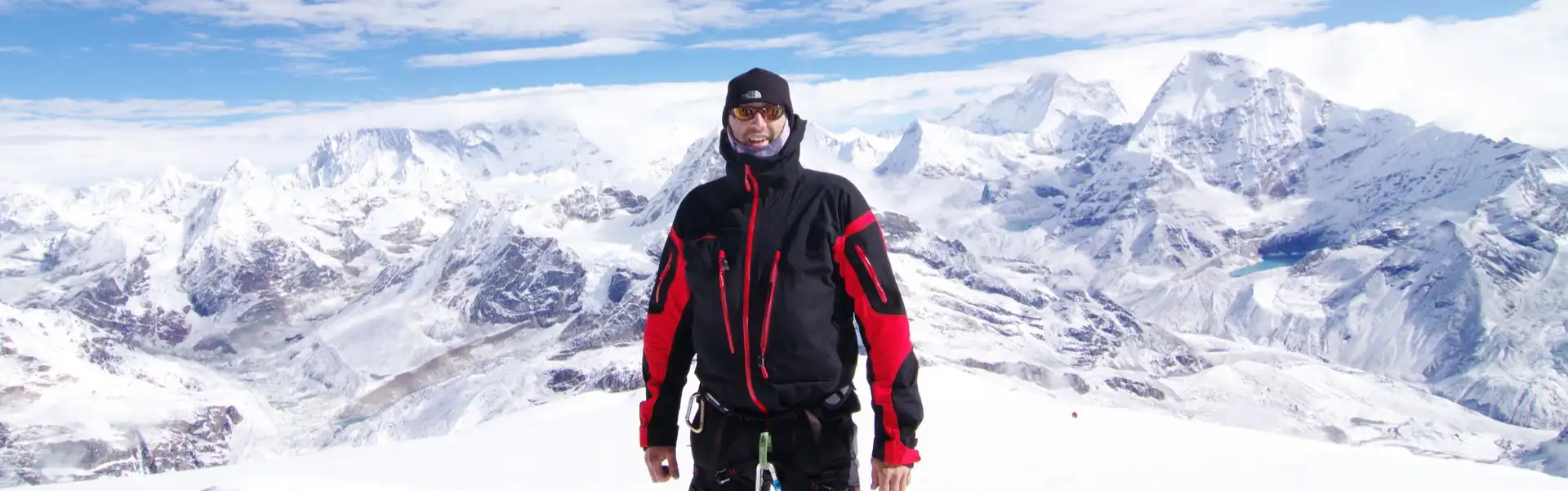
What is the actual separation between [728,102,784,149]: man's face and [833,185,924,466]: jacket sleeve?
36.2 inches

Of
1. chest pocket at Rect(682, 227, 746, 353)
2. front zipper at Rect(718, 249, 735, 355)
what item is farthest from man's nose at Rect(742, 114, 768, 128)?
front zipper at Rect(718, 249, 735, 355)

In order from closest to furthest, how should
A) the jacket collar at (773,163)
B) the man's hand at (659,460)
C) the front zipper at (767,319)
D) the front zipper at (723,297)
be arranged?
the front zipper at (767,319) → the front zipper at (723,297) → the jacket collar at (773,163) → the man's hand at (659,460)

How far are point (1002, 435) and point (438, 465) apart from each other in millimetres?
13848

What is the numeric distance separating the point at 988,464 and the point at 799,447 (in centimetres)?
1362

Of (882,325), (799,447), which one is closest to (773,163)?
(882,325)

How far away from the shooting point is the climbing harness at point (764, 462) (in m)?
9.47

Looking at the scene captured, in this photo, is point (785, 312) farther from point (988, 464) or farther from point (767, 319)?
point (988, 464)

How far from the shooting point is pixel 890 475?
9.62 meters

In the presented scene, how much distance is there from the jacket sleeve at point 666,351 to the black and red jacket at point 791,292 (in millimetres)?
193


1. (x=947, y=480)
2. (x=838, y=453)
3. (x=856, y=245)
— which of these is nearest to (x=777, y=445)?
(x=838, y=453)

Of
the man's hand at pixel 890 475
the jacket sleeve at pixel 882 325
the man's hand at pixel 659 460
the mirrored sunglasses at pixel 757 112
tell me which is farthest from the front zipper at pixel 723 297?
the man's hand at pixel 890 475

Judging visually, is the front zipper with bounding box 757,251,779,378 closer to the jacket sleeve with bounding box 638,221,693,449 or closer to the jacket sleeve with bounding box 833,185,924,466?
the jacket sleeve with bounding box 833,185,924,466

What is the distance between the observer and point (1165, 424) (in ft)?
95.9

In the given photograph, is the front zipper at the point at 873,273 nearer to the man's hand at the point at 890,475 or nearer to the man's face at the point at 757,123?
the man's face at the point at 757,123
